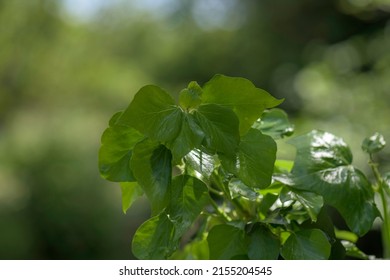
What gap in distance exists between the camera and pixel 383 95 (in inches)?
90.0

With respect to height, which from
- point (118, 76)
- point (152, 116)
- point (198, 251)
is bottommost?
point (118, 76)

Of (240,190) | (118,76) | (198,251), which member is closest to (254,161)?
(240,190)

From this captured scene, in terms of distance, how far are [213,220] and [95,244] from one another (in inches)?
112

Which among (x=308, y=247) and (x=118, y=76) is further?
(x=118, y=76)

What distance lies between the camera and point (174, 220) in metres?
0.27

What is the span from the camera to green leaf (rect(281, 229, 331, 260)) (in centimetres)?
28

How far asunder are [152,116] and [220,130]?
0.03 meters

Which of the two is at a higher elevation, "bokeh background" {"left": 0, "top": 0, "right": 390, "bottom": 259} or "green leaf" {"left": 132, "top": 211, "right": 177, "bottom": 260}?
"green leaf" {"left": 132, "top": 211, "right": 177, "bottom": 260}

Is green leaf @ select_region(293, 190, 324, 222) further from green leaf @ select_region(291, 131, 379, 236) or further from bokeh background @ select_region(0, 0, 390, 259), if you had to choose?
bokeh background @ select_region(0, 0, 390, 259)

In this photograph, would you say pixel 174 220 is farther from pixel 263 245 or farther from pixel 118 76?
pixel 118 76

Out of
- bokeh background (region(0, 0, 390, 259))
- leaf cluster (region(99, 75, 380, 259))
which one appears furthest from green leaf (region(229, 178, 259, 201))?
bokeh background (region(0, 0, 390, 259))

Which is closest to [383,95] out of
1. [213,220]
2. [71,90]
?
[213,220]

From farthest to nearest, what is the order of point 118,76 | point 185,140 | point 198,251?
point 118,76
point 198,251
point 185,140

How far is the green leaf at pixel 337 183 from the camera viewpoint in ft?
1.00
